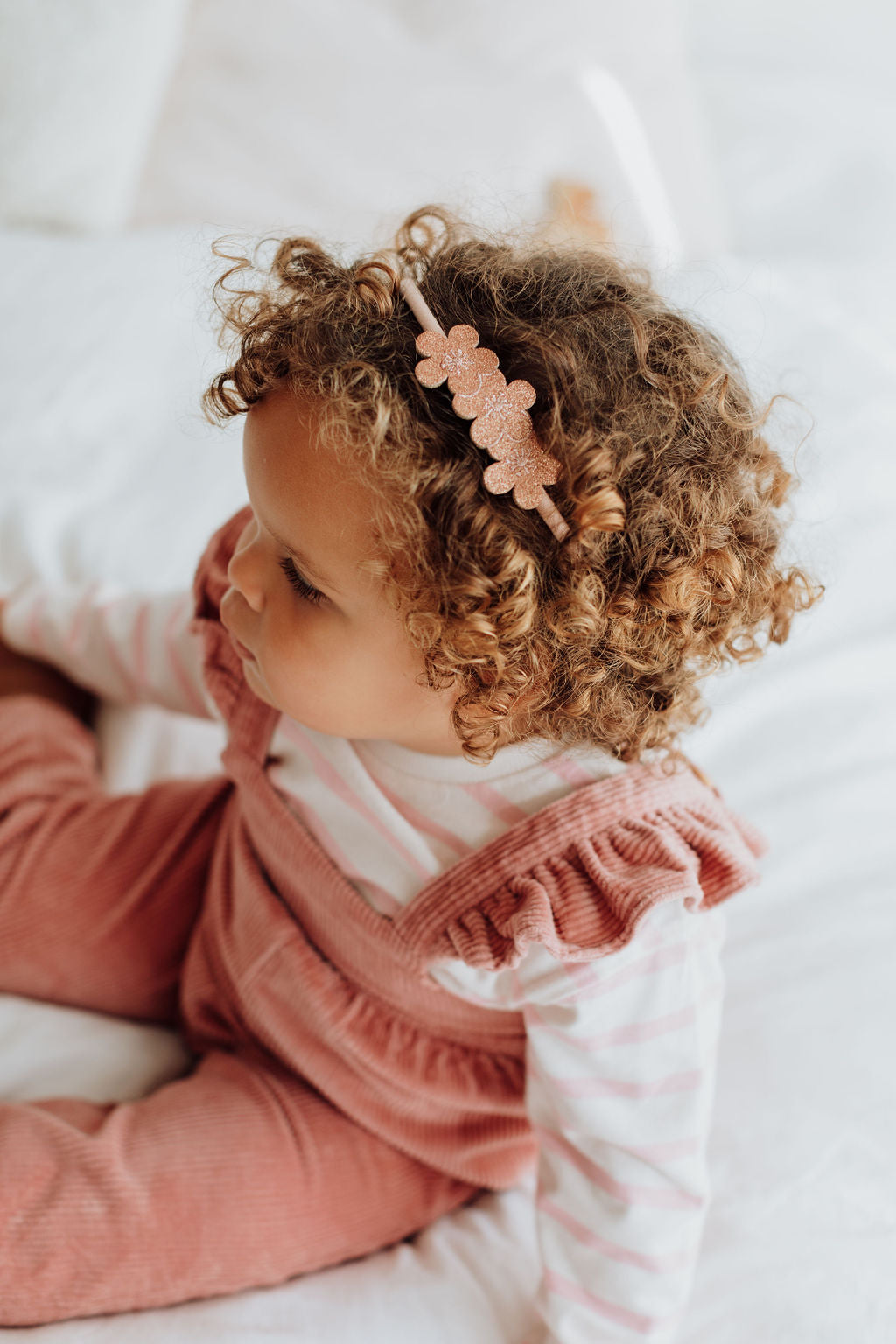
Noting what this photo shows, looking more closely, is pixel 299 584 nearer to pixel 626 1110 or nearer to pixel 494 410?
pixel 494 410

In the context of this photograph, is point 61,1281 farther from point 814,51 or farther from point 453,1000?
point 814,51

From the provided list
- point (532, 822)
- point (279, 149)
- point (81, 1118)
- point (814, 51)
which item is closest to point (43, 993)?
point (81, 1118)

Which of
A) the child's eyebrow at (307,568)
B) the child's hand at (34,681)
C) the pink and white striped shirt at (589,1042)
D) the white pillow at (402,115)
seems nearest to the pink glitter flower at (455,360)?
the child's eyebrow at (307,568)

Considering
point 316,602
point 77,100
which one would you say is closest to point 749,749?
point 316,602

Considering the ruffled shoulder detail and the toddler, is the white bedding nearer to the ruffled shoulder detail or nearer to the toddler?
the toddler

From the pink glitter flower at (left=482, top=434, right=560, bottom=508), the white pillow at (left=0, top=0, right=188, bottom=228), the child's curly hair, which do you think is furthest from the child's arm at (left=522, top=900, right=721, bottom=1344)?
the white pillow at (left=0, top=0, right=188, bottom=228)

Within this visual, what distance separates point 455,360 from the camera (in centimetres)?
52

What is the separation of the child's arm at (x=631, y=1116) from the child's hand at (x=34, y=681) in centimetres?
51

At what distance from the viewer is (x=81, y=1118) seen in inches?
28.6

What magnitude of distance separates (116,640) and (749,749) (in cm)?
56

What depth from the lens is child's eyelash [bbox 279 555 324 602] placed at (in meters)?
0.58

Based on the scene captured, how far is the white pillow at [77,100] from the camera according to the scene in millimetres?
1138

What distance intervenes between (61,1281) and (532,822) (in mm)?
398

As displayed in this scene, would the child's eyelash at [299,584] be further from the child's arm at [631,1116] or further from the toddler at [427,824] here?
the child's arm at [631,1116]
